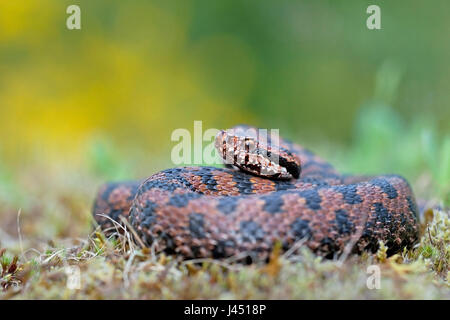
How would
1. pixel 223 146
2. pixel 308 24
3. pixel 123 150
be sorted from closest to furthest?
pixel 223 146 < pixel 123 150 < pixel 308 24

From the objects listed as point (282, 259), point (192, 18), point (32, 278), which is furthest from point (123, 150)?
point (282, 259)

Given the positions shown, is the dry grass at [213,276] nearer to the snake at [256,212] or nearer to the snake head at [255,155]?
the snake at [256,212]

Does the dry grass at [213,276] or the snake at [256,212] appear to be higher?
the snake at [256,212]

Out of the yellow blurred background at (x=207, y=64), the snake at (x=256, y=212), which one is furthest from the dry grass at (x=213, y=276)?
the yellow blurred background at (x=207, y=64)

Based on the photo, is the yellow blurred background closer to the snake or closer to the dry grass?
the snake

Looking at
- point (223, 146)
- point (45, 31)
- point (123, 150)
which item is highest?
point (45, 31)
